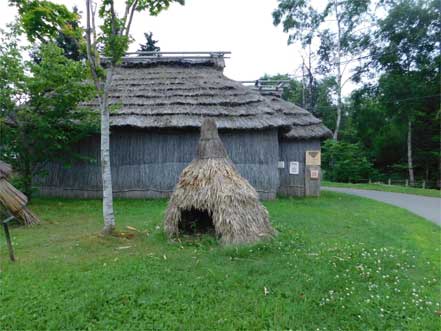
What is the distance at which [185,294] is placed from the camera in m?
3.24

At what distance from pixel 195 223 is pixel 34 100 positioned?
631 centimetres

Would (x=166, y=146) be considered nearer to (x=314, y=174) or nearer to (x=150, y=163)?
(x=150, y=163)

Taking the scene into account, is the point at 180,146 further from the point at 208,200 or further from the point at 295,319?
the point at 295,319

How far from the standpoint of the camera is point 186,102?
1045cm

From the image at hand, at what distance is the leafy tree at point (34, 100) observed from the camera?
7426 millimetres

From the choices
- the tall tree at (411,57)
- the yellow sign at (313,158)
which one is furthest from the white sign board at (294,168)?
the tall tree at (411,57)

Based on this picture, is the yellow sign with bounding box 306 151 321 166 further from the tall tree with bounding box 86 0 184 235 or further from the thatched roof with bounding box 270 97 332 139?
the tall tree with bounding box 86 0 184 235

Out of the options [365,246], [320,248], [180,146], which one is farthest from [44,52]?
[365,246]

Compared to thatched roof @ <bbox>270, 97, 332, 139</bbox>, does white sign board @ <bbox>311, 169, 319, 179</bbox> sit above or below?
below

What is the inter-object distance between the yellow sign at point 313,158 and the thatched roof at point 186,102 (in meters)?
0.82

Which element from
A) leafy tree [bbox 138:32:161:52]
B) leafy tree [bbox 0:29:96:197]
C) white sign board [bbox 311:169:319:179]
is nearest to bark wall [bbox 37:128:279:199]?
leafy tree [bbox 0:29:96:197]

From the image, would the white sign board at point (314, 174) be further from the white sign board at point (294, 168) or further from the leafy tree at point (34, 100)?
the leafy tree at point (34, 100)

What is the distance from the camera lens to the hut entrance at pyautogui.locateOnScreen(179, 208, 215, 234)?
578 centimetres

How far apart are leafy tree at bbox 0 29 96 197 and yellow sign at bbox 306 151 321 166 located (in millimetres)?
9053
